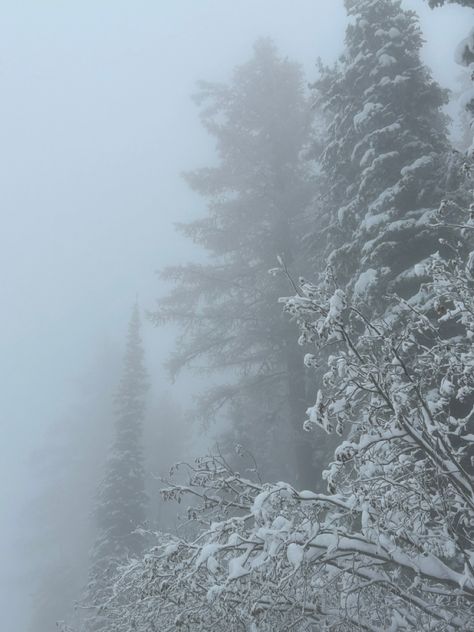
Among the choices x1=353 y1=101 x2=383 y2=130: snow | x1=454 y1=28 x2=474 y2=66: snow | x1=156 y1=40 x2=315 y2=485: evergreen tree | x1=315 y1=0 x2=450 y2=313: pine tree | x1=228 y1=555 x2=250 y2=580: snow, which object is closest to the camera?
x1=228 y1=555 x2=250 y2=580: snow

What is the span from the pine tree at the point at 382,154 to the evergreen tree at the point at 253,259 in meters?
4.54

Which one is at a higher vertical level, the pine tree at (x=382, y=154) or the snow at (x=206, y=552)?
the pine tree at (x=382, y=154)

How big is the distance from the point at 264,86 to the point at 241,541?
58.5 feet

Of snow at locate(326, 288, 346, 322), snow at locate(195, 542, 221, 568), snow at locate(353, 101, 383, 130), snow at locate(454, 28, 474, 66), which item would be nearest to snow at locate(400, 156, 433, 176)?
snow at locate(353, 101, 383, 130)

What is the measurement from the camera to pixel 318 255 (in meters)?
13.2

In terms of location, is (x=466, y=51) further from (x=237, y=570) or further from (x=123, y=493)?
(x=123, y=493)

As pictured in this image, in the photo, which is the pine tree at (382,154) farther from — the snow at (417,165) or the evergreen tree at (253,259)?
the evergreen tree at (253,259)

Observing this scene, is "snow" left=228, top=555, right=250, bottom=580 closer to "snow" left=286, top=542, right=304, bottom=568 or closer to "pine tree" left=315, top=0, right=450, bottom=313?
"snow" left=286, top=542, right=304, bottom=568

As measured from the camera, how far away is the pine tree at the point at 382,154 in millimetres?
8430

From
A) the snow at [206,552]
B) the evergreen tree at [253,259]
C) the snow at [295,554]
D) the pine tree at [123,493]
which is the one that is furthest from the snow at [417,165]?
the pine tree at [123,493]

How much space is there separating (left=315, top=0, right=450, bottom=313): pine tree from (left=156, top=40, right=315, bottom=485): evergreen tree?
179 inches

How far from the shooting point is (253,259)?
54.1 ft

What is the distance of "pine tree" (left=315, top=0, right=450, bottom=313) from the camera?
843 cm

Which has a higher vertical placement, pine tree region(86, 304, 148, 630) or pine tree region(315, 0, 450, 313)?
pine tree region(315, 0, 450, 313)
